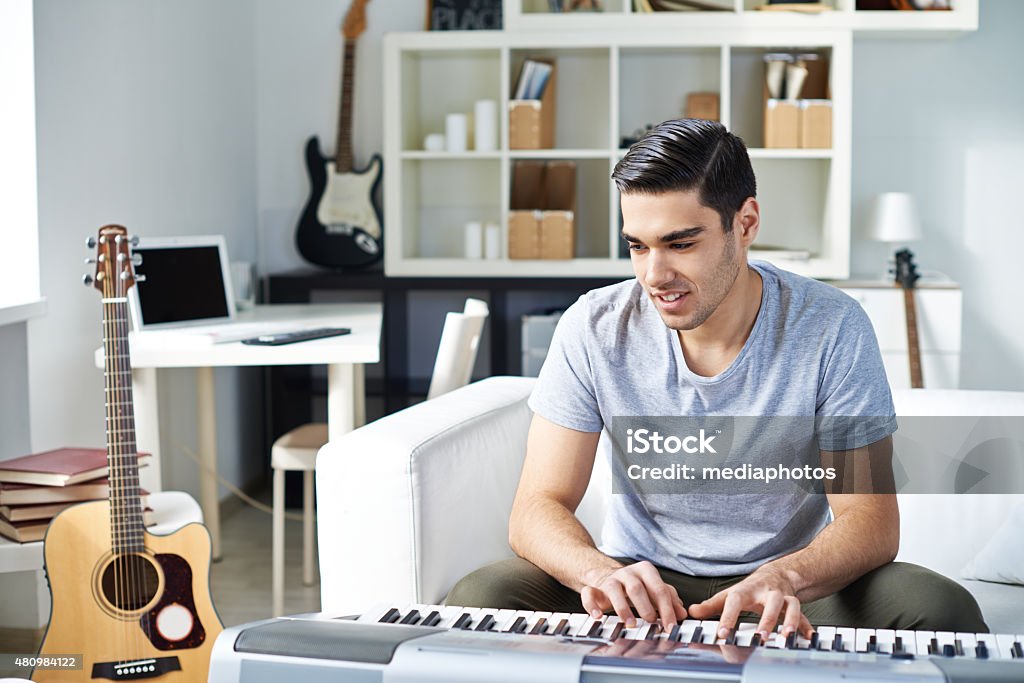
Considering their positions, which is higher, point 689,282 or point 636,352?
point 689,282

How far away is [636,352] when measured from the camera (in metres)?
1.62

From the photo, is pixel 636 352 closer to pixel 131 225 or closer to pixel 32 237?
pixel 32 237

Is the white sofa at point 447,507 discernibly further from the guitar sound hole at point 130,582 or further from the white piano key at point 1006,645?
the white piano key at point 1006,645

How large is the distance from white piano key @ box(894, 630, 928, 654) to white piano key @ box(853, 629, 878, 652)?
0.09 ft

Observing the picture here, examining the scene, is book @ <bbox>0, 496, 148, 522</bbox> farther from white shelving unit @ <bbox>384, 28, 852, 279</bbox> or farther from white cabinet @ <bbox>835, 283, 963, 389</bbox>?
white cabinet @ <bbox>835, 283, 963, 389</bbox>

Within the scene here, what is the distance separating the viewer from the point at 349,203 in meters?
4.32

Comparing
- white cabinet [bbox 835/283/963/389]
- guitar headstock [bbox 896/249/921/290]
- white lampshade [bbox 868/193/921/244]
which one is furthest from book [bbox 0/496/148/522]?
white lampshade [bbox 868/193/921/244]

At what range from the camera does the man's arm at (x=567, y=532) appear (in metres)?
1.17

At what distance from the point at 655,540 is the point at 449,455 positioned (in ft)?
1.15

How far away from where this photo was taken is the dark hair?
146 centimetres

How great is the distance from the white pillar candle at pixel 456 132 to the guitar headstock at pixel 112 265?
207cm

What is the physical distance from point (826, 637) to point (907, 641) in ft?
0.24

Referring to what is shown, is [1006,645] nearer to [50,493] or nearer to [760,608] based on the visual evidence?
[760,608]

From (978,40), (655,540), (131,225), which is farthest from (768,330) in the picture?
(978,40)
